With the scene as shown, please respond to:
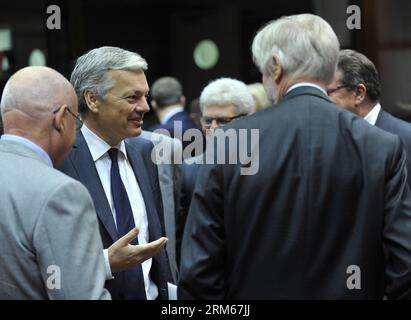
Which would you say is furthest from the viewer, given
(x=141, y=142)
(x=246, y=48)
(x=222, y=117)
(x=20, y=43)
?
(x=246, y=48)

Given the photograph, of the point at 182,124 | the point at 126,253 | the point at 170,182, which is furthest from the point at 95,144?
the point at 182,124

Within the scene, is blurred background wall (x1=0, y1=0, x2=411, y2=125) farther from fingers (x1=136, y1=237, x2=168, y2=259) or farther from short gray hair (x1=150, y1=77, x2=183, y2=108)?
fingers (x1=136, y1=237, x2=168, y2=259)

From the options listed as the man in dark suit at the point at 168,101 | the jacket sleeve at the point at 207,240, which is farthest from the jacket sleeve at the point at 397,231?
the man in dark suit at the point at 168,101

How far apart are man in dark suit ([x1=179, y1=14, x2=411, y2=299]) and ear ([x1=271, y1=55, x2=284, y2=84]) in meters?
0.01

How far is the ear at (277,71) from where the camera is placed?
10.5ft

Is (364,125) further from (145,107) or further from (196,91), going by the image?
(196,91)

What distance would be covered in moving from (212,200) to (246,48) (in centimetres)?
775

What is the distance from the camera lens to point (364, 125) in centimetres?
315

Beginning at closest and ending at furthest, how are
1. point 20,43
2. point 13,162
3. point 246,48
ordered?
point 13,162 → point 20,43 → point 246,48

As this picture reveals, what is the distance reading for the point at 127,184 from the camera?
406cm

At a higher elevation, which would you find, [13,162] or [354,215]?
[13,162]

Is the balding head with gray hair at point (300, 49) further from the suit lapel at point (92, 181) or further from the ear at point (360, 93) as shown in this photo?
the ear at point (360, 93)

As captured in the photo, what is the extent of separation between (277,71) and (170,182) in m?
2.30

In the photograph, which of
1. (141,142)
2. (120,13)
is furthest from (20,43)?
(141,142)
